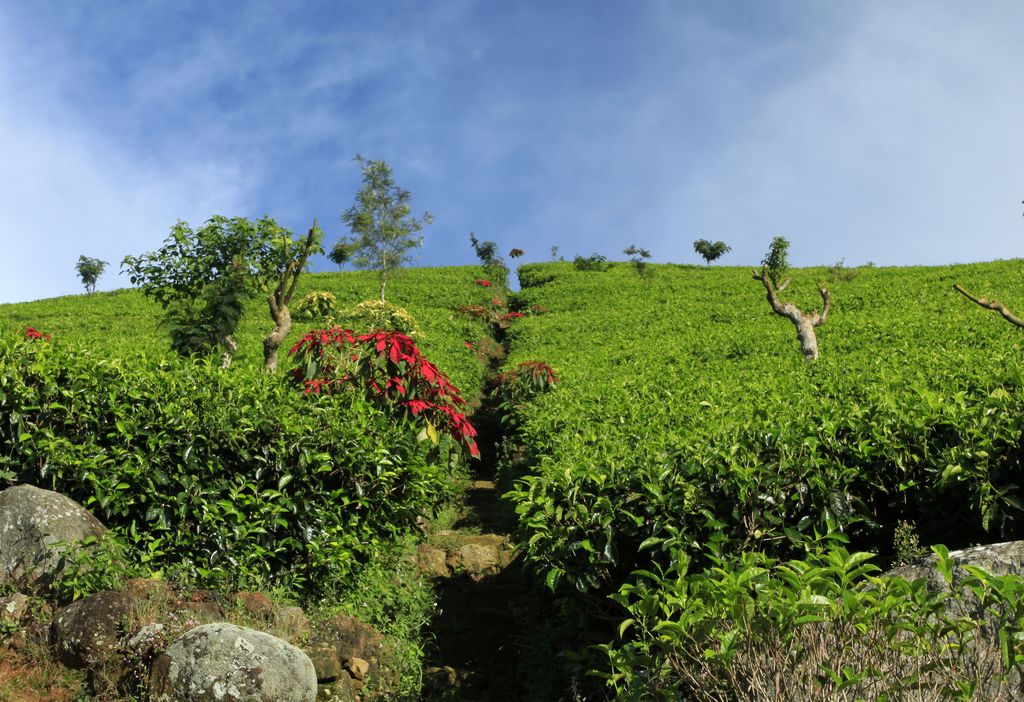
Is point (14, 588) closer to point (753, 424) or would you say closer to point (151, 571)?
point (151, 571)

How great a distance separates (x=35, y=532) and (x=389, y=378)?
13.3 ft

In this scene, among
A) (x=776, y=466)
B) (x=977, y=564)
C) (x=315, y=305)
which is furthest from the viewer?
(x=315, y=305)

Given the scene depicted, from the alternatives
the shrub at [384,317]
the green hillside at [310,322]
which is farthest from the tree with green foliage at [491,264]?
the shrub at [384,317]

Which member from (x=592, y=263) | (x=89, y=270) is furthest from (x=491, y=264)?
(x=89, y=270)

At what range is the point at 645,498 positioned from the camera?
19.5 feet

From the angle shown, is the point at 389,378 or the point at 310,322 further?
the point at 310,322

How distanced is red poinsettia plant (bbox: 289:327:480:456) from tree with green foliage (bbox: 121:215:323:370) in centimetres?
313

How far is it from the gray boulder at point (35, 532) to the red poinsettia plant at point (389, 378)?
289 cm

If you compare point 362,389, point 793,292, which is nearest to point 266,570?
point 362,389

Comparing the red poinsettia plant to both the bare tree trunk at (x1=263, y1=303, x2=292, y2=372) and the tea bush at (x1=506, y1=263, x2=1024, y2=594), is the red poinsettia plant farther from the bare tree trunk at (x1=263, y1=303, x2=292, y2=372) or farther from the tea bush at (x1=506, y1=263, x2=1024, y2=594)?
the bare tree trunk at (x1=263, y1=303, x2=292, y2=372)

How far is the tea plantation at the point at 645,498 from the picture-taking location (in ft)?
11.2

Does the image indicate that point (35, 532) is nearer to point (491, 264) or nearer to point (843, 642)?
point (843, 642)

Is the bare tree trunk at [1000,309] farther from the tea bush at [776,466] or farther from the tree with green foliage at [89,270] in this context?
the tree with green foliage at [89,270]

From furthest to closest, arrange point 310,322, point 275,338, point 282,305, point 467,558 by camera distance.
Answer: point 310,322 < point 282,305 < point 275,338 < point 467,558
